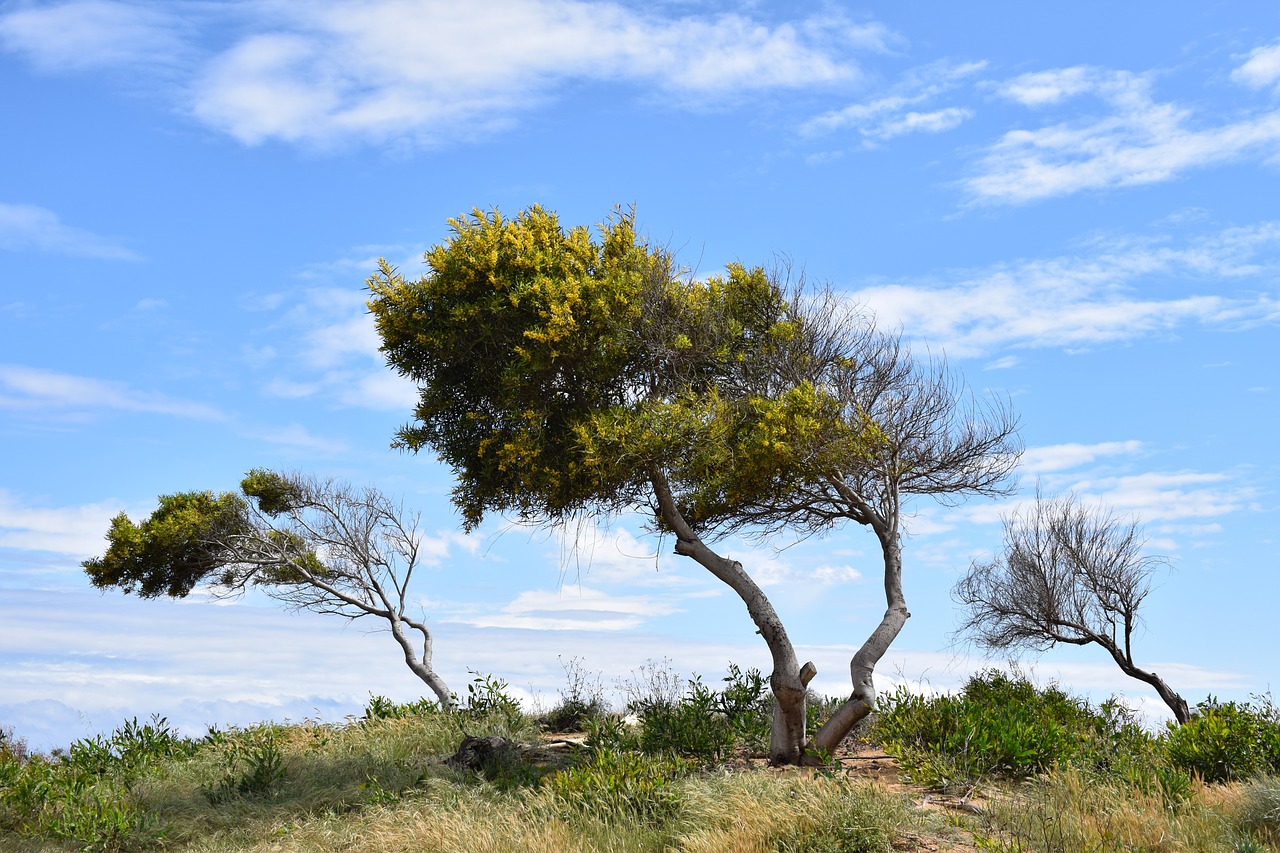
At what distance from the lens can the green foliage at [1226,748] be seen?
1138 cm

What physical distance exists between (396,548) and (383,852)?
14331 mm

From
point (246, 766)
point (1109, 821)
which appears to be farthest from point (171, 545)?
point (1109, 821)

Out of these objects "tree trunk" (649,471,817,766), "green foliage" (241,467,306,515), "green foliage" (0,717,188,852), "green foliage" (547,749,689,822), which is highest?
"green foliage" (241,467,306,515)

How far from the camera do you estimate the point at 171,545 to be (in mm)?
24141

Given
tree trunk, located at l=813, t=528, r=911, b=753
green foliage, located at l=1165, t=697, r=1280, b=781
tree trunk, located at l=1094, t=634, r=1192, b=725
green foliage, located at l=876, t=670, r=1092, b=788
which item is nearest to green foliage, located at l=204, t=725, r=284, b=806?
tree trunk, located at l=813, t=528, r=911, b=753

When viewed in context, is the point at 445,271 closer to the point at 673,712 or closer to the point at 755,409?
the point at 755,409

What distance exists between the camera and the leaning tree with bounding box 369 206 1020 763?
42.1 ft

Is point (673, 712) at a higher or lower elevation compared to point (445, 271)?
lower

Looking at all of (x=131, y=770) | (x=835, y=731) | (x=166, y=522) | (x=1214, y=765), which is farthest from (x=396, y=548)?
(x=1214, y=765)

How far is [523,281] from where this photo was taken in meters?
13.2

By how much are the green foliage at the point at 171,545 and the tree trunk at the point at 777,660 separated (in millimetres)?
14695

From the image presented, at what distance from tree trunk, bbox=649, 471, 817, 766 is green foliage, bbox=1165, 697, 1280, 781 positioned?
4315 millimetres

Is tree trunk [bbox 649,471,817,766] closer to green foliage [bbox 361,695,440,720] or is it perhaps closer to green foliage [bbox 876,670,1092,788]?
green foliage [bbox 876,670,1092,788]

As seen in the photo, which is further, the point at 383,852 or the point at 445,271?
the point at 445,271
